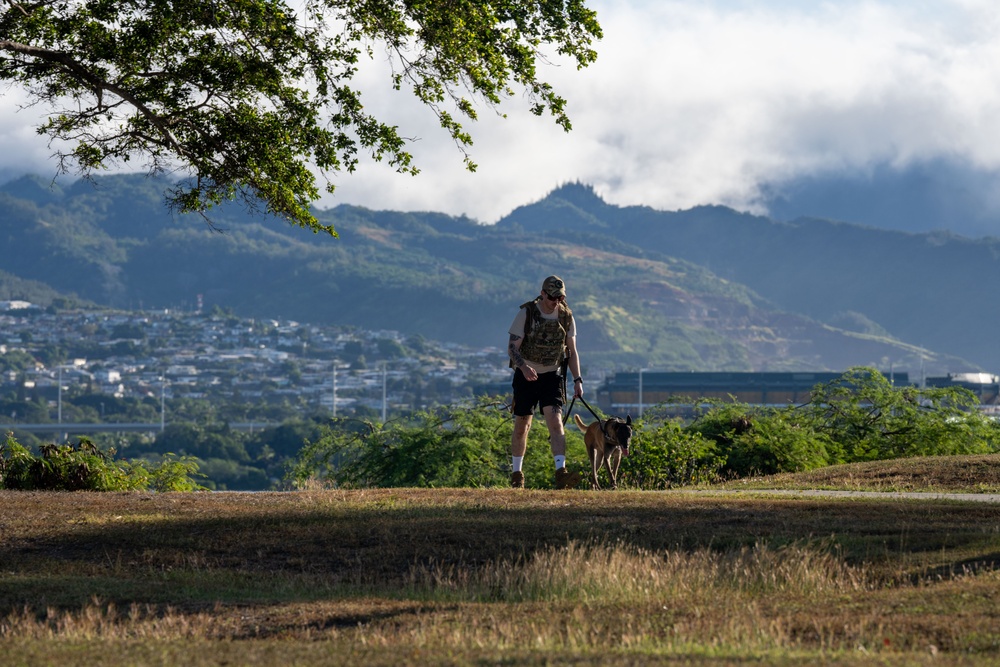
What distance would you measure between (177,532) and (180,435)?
3973 inches

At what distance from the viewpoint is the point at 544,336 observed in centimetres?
1442

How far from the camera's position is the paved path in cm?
1378

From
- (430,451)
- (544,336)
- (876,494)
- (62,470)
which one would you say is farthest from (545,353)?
(430,451)

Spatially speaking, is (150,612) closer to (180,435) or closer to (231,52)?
(231,52)

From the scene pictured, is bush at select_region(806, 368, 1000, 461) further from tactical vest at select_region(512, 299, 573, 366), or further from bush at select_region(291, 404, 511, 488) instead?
tactical vest at select_region(512, 299, 573, 366)

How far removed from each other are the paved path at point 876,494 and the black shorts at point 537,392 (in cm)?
187

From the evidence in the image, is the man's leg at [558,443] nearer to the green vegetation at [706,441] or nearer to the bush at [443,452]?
the green vegetation at [706,441]

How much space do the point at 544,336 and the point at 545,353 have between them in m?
0.19

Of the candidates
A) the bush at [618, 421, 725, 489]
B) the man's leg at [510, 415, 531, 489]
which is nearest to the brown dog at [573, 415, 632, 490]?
the man's leg at [510, 415, 531, 489]

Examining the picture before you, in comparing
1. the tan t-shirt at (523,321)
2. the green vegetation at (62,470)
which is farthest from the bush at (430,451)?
the tan t-shirt at (523,321)

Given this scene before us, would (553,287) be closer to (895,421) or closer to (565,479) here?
(565,479)

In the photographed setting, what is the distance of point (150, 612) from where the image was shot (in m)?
8.27

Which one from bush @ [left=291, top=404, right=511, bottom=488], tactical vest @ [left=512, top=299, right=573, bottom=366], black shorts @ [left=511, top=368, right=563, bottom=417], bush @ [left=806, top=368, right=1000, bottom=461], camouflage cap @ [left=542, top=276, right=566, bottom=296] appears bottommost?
bush @ [left=291, top=404, right=511, bottom=488]

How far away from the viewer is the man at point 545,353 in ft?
47.1
